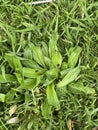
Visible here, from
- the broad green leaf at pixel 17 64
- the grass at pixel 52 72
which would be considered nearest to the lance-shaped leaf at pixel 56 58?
the grass at pixel 52 72

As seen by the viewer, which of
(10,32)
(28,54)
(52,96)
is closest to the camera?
(52,96)

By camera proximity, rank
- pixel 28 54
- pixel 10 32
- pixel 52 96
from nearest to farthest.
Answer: pixel 52 96 < pixel 28 54 < pixel 10 32

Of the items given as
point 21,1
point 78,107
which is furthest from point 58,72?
point 21,1

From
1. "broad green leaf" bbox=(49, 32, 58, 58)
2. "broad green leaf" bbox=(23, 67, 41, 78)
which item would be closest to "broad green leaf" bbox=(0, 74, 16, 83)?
"broad green leaf" bbox=(23, 67, 41, 78)

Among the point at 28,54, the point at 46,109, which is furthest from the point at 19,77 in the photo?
the point at 46,109

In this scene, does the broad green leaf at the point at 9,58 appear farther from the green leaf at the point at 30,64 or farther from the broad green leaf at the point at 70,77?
the broad green leaf at the point at 70,77

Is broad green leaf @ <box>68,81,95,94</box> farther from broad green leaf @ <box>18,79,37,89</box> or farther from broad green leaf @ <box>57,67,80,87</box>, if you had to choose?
broad green leaf @ <box>18,79,37,89</box>

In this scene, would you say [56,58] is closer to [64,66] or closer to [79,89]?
[64,66]
